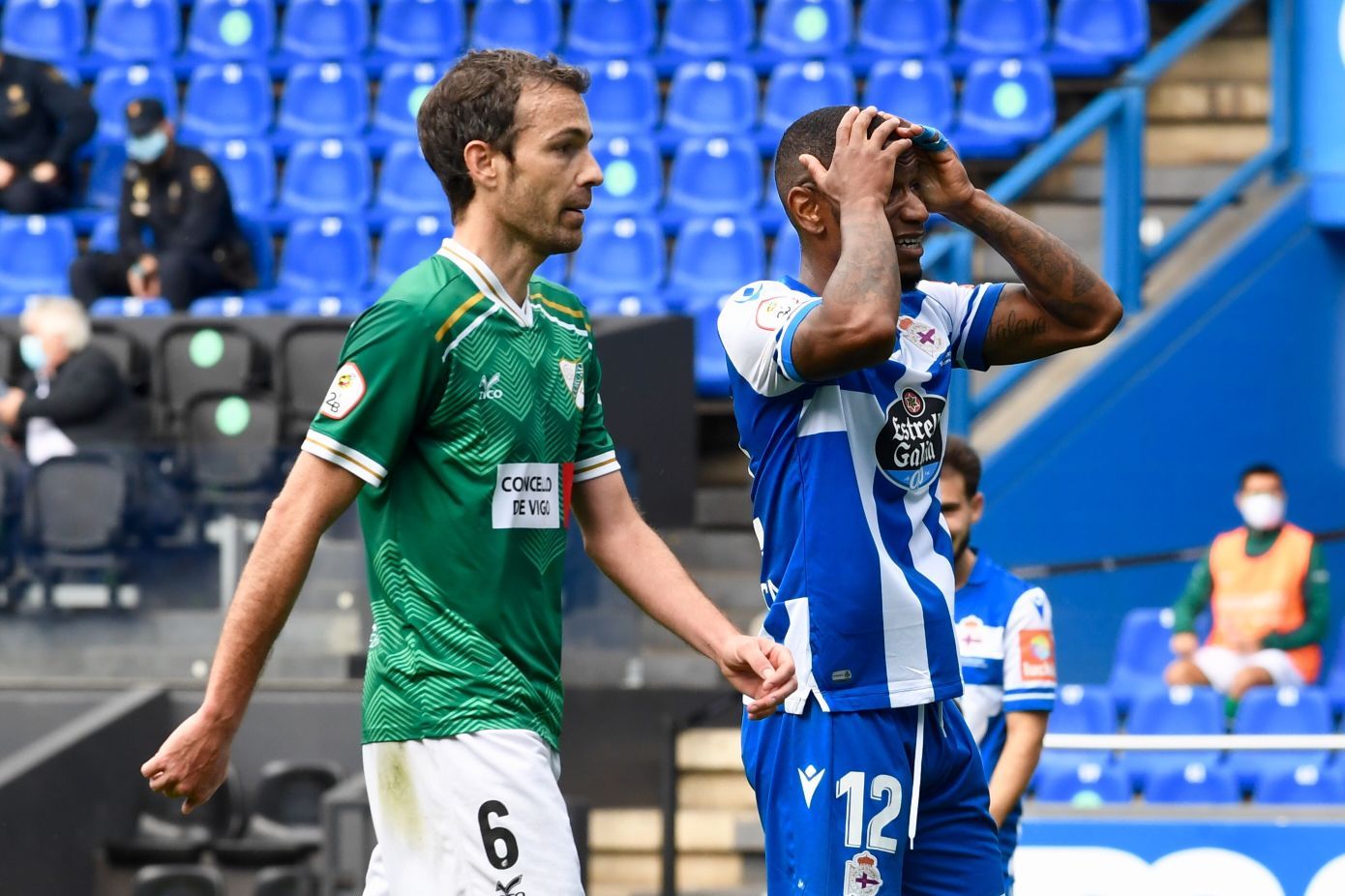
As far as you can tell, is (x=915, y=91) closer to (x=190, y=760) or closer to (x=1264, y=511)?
(x=1264, y=511)

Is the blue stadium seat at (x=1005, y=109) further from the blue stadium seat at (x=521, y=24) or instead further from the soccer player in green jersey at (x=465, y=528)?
the soccer player in green jersey at (x=465, y=528)

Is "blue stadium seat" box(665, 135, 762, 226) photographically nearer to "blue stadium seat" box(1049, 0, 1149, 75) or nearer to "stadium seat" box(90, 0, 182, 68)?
"blue stadium seat" box(1049, 0, 1149, 75)

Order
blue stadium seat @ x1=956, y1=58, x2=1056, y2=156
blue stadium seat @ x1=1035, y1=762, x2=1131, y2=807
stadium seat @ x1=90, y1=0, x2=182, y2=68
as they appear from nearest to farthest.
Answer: blue stadium seat @ x1=1035, y1=762, x2=1131, y2=807 < blue stadium seat @ x1=956, y1=58, x2=1056, y2=156 < stadium seat @ x1=90, y1=0, x2=182, y2=68

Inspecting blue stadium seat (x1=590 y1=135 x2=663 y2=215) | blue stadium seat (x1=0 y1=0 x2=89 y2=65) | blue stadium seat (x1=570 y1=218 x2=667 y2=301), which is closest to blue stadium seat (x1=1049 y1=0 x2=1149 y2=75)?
blue stadium seat (x1=590 y1=135 x2=663 y2=215)

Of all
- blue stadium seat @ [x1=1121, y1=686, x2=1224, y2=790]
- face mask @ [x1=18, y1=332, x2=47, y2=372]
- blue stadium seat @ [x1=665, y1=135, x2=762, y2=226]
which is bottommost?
blue stadium seat @ [x1=1121, y1=686, x2=1224, y2=790]

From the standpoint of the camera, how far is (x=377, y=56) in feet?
44.8

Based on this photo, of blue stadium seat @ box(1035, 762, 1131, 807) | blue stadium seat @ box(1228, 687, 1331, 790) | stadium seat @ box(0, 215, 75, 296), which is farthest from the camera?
stadium seat @ box(0, 215, 75, 296)

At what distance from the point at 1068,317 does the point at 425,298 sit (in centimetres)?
123

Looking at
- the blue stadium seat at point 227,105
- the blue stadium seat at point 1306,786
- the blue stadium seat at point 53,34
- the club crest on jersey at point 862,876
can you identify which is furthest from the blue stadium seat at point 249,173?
the club crest on jersey at point 862,876

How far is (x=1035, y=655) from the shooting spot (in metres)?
4.72

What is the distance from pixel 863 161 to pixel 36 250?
10144 mm

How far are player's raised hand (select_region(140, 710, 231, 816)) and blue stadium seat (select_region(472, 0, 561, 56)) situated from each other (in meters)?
10.1

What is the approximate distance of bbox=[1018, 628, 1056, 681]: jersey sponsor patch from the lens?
4699 millimetres

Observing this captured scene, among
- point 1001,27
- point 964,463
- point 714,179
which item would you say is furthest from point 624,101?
point 964,463
